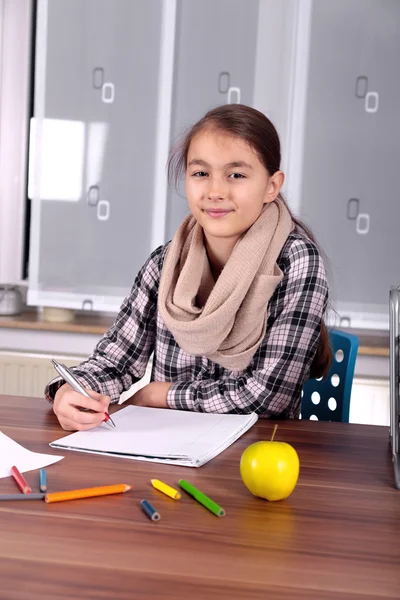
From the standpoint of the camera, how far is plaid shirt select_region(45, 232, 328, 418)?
1.51 meters

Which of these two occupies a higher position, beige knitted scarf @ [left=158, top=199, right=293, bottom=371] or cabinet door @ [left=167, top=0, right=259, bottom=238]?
cabinet door @ [left=167, top=0, right=259, bottom=238]

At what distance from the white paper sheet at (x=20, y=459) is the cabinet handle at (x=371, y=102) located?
224 cm

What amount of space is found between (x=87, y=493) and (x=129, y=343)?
0.78 m

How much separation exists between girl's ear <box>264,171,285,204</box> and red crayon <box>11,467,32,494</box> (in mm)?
866

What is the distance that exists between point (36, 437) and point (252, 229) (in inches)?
25.0

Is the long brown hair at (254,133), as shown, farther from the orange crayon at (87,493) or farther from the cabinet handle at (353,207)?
the cabinet handle at (353,207)

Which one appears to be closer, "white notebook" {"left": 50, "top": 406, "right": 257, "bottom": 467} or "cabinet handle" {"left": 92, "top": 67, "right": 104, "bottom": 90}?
"white notebook" {"left": 50, "top": 406, "right": 257, "bottom": 467}

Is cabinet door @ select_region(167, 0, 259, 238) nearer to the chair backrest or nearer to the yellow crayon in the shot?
the chair backrest

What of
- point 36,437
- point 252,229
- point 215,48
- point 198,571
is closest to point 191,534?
point 198,571

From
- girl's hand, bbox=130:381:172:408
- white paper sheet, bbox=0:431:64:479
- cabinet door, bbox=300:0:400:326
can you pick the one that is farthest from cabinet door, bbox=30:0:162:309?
white paper sheet, bbox=0:431:64:479

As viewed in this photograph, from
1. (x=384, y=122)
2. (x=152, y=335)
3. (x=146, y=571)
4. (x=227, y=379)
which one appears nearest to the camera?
(x=146, y=571)

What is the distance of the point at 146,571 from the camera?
0.77 meters

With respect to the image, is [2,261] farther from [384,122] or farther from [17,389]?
[384,122]

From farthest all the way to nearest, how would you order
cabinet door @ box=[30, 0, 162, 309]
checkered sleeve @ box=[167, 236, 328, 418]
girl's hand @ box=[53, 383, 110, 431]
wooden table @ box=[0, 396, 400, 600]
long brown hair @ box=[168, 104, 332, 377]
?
cabinet door @ box=[30, 0, 162, 309], long brown hair @ box=[168, 104, 332, 377], checkered sleeve @ box=[167, 236, 328, 418], girl's hand @ box=[53, 383, 110, 431], wooden table @ box=[0, 396, 400, 600]
